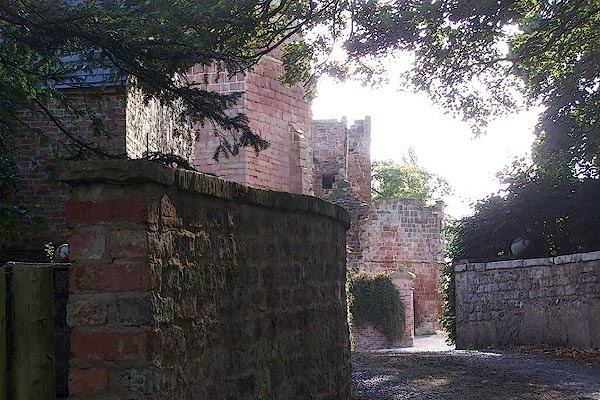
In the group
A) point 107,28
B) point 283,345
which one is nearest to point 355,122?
point 107,28

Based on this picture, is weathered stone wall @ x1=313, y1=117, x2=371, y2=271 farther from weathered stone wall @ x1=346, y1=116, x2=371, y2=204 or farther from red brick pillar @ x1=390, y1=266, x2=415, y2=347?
red brick pillar @ x1=390, y1=266, x2=415, y2=347

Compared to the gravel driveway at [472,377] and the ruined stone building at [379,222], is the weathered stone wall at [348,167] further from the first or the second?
the gravel driveway at [472,377]

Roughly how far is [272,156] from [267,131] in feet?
1.83

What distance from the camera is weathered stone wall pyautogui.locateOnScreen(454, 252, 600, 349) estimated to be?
1282 centimetres

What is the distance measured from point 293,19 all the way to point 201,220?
710 centimetres

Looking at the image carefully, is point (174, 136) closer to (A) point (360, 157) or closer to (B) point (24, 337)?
(B) point (24, 337)

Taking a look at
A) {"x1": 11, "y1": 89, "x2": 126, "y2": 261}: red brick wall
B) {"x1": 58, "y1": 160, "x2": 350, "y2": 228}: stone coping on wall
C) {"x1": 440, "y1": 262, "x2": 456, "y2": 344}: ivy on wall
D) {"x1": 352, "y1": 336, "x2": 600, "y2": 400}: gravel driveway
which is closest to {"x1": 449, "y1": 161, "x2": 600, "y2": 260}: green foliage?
{"x1": 440, "y1": 262, "x2": 456, "y2": 344}: ivy on wall

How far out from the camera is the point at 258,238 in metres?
4.49

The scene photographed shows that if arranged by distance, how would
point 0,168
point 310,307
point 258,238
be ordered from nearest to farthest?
point 258,238
point 310,307
point 0,168

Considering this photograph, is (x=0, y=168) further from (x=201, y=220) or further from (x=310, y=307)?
(x=201, y=220)

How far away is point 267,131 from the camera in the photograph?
17.0 m

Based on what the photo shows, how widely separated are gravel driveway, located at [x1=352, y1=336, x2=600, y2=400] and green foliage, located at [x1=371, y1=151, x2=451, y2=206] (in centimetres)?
4308

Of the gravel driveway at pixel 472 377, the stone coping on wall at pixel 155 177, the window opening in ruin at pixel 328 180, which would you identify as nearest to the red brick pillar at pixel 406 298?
the window opening in ruin at pixel 328 180

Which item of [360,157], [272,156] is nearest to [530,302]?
[272,156]
